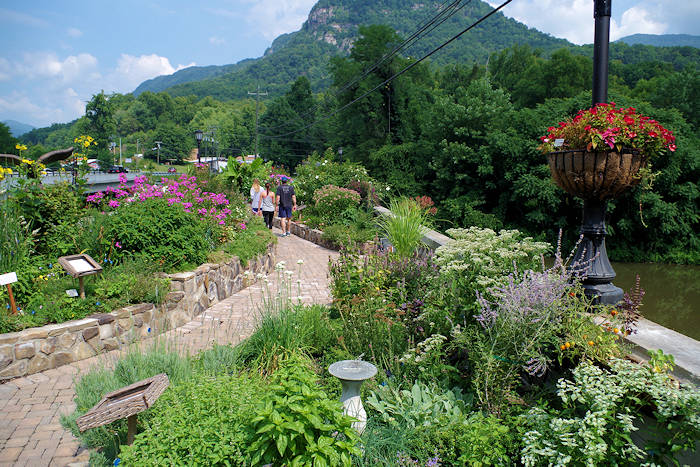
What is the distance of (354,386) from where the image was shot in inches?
119

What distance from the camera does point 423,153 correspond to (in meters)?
30.8

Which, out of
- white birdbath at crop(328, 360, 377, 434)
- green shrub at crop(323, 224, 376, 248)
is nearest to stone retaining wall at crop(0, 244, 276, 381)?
white birdbath at crop(328, 360, 377, 434)

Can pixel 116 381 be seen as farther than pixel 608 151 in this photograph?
Yes

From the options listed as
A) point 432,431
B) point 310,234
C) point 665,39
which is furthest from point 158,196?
point 665,39

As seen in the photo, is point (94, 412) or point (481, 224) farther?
point (481, 224)

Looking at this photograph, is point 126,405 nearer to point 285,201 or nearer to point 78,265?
point 78,265

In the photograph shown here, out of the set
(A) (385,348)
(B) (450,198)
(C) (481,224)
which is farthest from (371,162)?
(A) (385,348)

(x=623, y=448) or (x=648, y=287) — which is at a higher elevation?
(x=623, y=448)

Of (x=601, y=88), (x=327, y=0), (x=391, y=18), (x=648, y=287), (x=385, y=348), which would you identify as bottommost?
(x=648, y=287)

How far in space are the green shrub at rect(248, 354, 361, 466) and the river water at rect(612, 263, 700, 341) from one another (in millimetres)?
12226

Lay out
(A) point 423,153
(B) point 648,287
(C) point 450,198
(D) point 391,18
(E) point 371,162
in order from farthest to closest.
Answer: (D) point 391,18
(E) point 371,162
(A) point 423,153
(C) point 450,198
(B) point 648,287

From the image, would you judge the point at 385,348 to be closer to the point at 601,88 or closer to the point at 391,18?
the point at 601,88

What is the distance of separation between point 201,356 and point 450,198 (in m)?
24.8

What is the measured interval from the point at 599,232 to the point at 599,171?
1.57 ft
